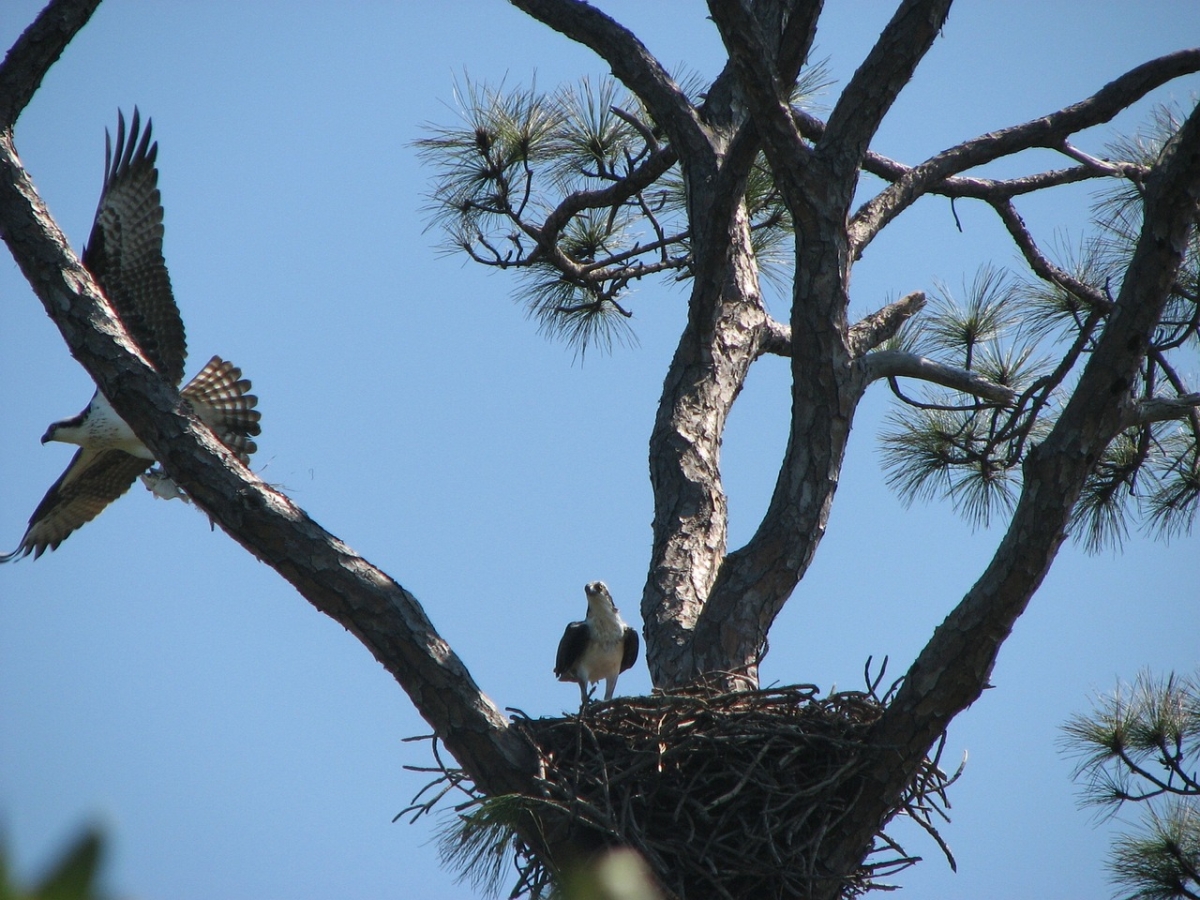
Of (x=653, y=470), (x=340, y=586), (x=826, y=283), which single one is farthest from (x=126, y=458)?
(x=826, y=283)

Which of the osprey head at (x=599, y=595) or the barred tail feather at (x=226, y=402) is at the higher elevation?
the barred tail feather at (x=226, y=402)

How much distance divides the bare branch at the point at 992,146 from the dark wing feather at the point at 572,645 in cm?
195

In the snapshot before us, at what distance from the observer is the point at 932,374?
5004mm

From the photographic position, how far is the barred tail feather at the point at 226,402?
7.38m

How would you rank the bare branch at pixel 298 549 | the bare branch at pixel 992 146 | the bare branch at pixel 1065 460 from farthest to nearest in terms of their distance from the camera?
the bare branch at pixel 992 146
the bare branch at pixel 298 549
the bare branch at pixel 1065 460

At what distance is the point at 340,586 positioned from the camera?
297 centimetres

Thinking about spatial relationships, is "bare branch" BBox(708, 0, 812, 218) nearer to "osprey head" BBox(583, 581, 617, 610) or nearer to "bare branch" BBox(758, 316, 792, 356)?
"bare branch" BBox(758, 316, 792, 356)

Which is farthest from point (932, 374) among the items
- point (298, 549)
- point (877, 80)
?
point (298, 549)

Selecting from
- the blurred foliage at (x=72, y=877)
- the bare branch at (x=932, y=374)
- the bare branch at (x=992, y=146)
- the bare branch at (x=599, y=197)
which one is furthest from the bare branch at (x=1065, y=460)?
the bare branch at (x=599, y=197)

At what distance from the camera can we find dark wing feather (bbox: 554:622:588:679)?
5016 millimetres

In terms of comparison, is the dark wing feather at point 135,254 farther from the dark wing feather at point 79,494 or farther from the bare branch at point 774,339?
the bare branch at point 774,339

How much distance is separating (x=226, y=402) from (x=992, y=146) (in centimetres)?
492

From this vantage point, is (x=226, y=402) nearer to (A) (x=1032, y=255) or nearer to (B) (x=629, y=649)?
(B) (x=629, y=649)

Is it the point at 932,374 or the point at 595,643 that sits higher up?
the point at 932,374
